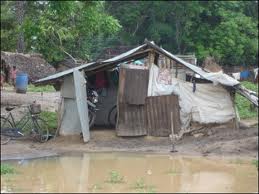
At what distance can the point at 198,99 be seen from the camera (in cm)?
1529

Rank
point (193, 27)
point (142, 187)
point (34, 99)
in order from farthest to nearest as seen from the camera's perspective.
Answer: point (193, 27) → point (34, 99) → point (142, 187)

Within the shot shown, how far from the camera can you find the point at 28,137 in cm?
1488

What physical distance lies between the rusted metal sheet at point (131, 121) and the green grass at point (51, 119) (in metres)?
2.05

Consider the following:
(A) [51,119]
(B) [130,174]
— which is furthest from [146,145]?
(A) [51,119]

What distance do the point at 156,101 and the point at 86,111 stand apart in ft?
6.08

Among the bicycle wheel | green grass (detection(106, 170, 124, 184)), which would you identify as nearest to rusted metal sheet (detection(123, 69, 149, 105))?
the bicycle wheel

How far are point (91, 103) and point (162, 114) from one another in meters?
1.98

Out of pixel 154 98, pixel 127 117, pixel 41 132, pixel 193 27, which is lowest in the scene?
pixel 41 132

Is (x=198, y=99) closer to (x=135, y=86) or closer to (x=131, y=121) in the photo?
(x=135, y=86)

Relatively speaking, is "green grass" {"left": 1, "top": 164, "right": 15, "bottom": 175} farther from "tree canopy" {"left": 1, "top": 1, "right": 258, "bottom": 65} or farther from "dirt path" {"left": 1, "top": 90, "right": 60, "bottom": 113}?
"tree canopy" {"left": 1, "top": 1, "right": 258, "bottom": 65}

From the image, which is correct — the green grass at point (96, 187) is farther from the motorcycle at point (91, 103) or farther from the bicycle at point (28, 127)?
the motorcycle at point (91, 103)

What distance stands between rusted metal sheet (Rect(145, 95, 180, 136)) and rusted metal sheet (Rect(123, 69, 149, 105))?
0.24 metres

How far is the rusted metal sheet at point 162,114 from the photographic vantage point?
15102 mm

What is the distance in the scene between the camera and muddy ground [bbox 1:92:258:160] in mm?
13008
